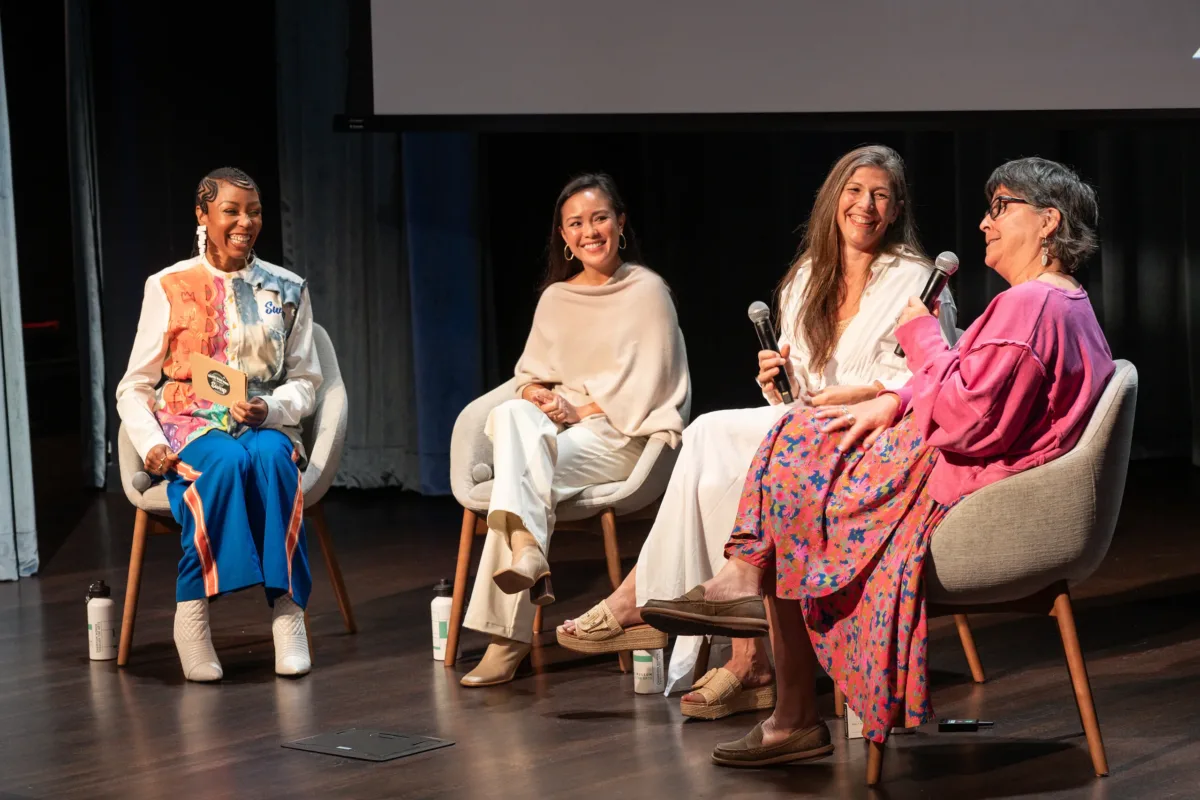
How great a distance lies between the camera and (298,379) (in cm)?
401

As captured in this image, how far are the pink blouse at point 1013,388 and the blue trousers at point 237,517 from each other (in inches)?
66.8

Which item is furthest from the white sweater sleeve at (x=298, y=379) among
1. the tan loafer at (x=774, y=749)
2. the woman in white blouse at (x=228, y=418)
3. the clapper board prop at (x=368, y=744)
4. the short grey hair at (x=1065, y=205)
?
the short grey hair at (x=1065, y=205)

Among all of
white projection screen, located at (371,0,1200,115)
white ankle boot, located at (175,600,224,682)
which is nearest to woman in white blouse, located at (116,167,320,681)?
white ankle boot, located at (175,600,224,682)

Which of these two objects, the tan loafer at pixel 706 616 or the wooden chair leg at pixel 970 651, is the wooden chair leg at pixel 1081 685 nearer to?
the tan loafer at pixel 706 616

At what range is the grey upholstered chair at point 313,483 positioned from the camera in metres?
3.79

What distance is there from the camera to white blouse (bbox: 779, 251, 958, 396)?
3.33 m

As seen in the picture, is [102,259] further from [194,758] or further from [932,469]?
[932,469]

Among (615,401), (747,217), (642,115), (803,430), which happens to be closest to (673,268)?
(747,217)

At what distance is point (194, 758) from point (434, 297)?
359 centimetres

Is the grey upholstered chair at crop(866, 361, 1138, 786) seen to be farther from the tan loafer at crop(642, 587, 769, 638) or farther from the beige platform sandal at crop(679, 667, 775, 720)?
the beige platform sandal at crop(679, 667, 775, 720)

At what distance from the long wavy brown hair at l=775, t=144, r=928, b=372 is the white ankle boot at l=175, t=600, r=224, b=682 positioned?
1581 mm

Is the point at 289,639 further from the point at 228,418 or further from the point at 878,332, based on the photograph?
the point at 878,332

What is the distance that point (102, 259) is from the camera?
672cm

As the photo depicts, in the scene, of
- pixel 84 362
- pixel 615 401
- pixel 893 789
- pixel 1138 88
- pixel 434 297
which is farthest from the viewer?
pixel 84 362
